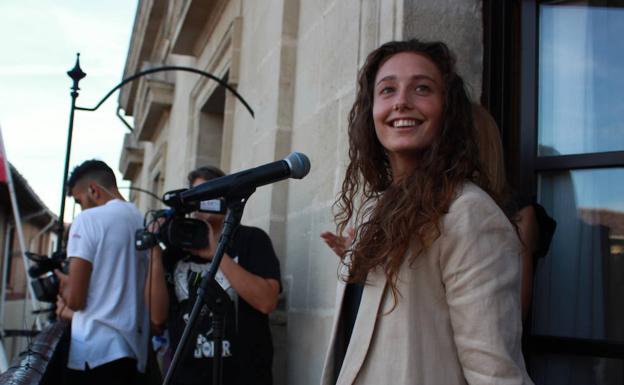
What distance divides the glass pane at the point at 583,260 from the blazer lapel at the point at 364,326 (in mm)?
933

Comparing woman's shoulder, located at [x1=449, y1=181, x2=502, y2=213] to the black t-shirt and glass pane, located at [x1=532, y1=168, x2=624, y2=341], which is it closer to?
glass pane, located at [x1=532, y1=168, x2=624, y2=341]

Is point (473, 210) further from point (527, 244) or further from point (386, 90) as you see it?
point (527, 244)

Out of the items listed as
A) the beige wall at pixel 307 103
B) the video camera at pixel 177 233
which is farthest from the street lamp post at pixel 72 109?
the video camera at pixel 177 233

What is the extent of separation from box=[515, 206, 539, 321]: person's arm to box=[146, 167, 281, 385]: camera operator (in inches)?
41.0

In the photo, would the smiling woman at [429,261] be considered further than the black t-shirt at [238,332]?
No

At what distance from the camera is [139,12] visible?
10.5 metres

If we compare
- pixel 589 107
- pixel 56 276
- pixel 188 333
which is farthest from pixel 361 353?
pixel 56 276

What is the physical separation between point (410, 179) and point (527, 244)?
25.8 inches

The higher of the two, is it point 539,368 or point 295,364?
point 539,368

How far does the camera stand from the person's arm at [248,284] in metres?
2.58

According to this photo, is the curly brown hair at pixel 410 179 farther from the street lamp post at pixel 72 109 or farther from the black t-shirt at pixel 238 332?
the street lamp post at pixel 72 109

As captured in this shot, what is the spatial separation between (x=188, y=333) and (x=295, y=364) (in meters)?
1.38

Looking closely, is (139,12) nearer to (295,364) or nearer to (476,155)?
(295,364)

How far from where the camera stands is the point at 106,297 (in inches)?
126
